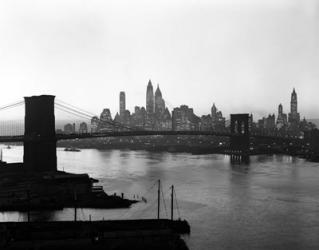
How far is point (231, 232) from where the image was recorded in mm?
20375

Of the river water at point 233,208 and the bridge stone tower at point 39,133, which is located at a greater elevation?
the bridge stone tower at point 39,133

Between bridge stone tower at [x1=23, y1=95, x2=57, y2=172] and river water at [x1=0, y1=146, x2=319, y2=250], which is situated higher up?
bridge stone tower at [x1=23, y1=95, x2=57, y2=172]

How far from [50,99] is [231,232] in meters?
19.5

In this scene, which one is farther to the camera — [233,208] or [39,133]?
[39,133]

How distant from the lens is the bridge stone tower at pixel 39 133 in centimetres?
3547

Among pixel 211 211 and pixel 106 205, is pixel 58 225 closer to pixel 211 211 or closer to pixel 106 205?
pixel 106 205

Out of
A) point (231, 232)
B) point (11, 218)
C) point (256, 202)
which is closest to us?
point (231, 232)

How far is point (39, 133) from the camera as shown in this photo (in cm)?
3578

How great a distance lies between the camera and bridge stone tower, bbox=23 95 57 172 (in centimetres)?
3547

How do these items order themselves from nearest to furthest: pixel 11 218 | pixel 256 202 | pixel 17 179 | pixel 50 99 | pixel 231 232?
pixel 231 232, pixel 11 218, pixel 256 202, pixel 17 179, pixel 50 99

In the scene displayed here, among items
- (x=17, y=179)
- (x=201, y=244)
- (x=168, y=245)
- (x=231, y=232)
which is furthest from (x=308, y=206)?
→ (x=17, y=179)

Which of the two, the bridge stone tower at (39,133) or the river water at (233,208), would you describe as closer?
the river water at (233,208)

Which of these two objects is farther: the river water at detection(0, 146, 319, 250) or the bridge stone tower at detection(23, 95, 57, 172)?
the bridge stone tower at detection(23, 95, 57, 172)

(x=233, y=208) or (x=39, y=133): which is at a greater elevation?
(x=39, y=133)
